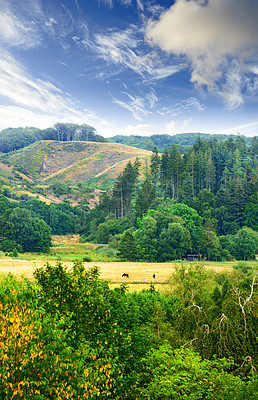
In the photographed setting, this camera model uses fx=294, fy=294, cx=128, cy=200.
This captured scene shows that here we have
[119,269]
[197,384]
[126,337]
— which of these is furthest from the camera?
[119,269]

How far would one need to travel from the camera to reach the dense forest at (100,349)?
368 inches

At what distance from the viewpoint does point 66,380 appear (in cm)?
978

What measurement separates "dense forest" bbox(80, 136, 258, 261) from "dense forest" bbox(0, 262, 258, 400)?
59.6m

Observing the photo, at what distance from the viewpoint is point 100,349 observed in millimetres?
11547

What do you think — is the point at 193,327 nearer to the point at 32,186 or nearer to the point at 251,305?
the point at 251,305

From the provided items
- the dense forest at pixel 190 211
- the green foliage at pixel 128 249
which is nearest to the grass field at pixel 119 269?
the green foliage at pixel 128 249

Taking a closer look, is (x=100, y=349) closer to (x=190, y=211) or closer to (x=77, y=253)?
(x=77, y=253)

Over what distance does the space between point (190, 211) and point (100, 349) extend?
84.5 meters

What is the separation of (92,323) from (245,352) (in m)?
6.96

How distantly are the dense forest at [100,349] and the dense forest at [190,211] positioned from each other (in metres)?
59.6

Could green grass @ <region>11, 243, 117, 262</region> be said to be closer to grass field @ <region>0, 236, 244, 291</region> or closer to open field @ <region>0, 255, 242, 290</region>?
grass field @ <region>0, 236, 244, 291</region>

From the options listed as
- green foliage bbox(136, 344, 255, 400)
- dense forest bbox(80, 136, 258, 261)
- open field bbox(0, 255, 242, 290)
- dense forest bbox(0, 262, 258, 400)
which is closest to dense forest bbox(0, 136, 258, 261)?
dense forest bbox(80, 136, 258, 261)

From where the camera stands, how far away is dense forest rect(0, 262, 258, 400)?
936cm

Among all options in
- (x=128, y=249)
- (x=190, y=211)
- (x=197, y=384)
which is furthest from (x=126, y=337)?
(x=190, y=211)
